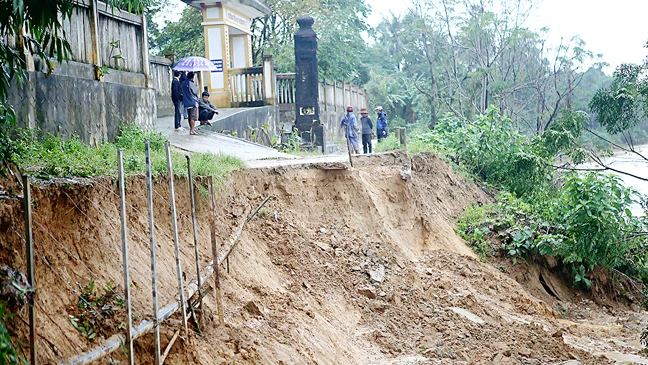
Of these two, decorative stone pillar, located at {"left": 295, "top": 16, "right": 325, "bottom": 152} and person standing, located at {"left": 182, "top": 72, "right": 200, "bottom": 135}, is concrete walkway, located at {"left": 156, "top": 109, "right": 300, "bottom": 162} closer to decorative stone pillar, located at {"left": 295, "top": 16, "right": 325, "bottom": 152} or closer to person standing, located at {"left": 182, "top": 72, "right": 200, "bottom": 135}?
person standing, located at {"left": 182, "top": 72, "right": 200, "bottom": 135}

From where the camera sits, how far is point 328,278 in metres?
10.9

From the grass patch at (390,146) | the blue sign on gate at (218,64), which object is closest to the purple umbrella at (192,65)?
the grass patch at (390,146)

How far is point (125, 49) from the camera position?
1253cm

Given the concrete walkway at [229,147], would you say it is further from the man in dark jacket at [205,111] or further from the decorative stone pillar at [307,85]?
the decorative stone pillar at [307,85]

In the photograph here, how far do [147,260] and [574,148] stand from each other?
37.4ft

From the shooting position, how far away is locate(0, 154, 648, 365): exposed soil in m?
6.36

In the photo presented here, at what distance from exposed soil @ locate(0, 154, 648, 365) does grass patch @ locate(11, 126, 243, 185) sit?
287mm

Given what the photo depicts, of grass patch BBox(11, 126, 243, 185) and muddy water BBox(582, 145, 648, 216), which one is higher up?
grass patch BBox(11, 126, 243, 185)

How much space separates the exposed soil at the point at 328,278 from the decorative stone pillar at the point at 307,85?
15.8 ft

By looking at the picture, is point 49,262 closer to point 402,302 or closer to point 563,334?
point 402,302

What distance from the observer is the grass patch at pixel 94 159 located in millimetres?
7223

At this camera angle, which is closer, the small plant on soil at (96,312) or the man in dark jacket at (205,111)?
the small plant on soil at (96,312)

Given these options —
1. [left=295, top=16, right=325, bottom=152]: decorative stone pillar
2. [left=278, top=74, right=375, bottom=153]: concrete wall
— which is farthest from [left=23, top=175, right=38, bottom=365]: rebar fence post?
[left=278, top=74, right=375, bottom=153]: concrete wall

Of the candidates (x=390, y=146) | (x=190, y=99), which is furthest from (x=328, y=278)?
(x=390, y=146)
